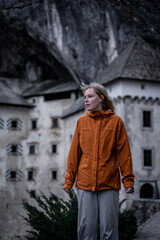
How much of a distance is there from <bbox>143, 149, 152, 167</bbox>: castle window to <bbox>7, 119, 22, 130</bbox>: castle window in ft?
46.8

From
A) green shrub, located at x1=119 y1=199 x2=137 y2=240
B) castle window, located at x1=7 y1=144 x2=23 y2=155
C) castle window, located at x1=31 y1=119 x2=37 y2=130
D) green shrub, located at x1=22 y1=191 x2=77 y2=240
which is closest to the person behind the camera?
green shrub, located at x1=22 y1=191 x2=77 y2=240

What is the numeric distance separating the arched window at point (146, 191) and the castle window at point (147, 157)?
131cm

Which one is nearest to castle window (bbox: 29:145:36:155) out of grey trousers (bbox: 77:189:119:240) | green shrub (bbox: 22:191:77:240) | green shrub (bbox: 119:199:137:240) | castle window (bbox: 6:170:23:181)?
castle window (bbox: 6:170:23:181)

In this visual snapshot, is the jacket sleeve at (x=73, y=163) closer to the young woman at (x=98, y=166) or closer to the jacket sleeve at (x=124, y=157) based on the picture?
the young woman at (x=98, y=166)

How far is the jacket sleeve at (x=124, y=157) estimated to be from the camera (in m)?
3.46

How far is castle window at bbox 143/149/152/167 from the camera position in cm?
1900

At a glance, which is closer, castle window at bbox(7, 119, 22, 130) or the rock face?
the rock face

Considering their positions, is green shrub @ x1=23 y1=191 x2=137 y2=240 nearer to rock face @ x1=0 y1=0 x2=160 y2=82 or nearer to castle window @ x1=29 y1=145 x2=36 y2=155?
rock face @ x1=0 y1=0 x2=160 y2=82

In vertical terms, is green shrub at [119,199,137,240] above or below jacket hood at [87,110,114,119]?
below

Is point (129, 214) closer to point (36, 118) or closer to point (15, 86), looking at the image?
point (36, 118)

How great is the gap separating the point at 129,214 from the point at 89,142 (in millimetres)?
3194

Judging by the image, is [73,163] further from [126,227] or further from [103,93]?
[126,227]

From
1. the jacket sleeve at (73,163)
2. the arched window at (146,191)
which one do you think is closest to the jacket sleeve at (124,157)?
the jacket sleeve at (73,163)

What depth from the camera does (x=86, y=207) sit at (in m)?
3.35
